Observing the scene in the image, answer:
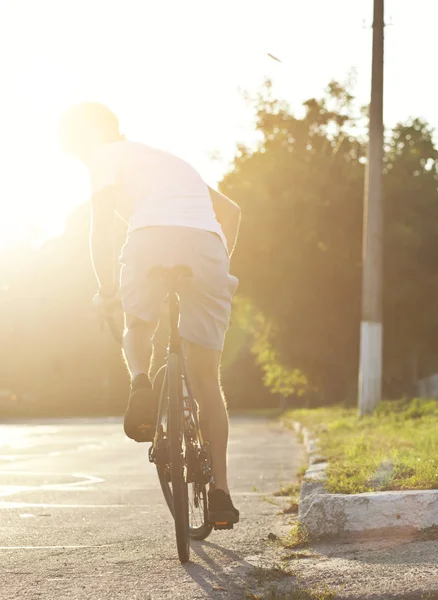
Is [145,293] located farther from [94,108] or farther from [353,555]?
[353,555]

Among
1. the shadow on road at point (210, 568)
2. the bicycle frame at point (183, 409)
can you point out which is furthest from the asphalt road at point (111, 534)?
the bicycle frame at point (183, 409)

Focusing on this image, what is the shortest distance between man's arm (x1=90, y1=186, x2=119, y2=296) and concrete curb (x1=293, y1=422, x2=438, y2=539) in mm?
1477

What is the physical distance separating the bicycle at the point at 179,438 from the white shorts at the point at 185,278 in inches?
2.3

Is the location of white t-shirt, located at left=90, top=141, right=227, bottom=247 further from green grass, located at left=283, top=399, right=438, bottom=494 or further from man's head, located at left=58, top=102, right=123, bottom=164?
green grass, located at left=283, top=399, right=438, bottom=494

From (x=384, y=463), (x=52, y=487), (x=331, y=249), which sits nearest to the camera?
(x=384, y=463)

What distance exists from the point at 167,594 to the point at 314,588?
55 centimetres

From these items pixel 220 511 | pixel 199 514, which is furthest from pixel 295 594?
pixel 199 514

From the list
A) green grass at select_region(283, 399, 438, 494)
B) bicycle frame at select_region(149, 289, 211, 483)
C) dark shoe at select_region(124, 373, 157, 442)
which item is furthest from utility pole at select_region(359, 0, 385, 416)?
dark shoe at select_region(124, 373, 157, 442)

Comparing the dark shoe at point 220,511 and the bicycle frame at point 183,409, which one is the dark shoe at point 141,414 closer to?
the bicycle frame at point 183,409

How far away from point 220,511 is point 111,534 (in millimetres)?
946

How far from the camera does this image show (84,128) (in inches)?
210

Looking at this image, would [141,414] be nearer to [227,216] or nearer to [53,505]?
[227,216]

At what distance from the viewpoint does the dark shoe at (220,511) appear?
4957 millimetres

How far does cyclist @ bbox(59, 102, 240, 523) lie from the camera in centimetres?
496
